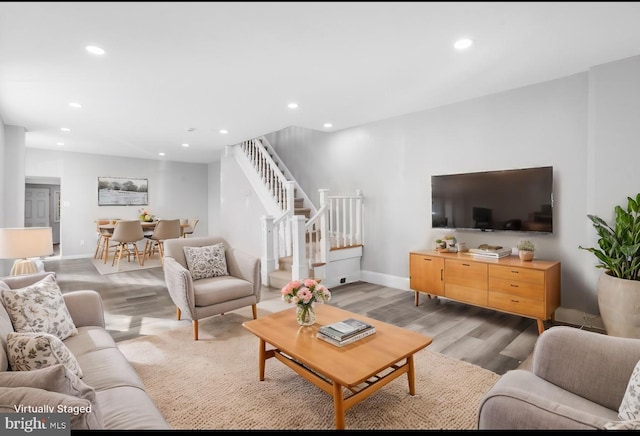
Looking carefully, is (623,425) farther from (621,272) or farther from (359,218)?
(359,218)

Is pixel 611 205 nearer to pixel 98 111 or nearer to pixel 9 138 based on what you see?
pixel 98 111

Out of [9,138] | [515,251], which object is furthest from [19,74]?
[515,251]

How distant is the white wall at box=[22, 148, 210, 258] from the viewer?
6926 millimetres

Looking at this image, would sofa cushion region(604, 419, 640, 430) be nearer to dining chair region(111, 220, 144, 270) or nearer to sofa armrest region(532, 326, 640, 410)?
sofa armrest region(532, 326, 640, 410)

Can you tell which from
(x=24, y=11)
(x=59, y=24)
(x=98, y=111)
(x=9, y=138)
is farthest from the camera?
(x=9, y=138)

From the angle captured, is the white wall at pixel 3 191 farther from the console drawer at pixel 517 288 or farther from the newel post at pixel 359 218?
the console drawer at pixel 517 288

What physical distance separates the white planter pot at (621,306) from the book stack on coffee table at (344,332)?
1948mm

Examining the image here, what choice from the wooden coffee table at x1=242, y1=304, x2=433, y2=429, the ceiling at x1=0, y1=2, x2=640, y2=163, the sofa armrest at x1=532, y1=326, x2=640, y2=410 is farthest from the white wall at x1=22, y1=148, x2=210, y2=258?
the sofa armrest at x1=532, y1=326, x2=640, y2=410

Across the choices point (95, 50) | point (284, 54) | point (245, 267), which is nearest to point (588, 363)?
point (284, 54)

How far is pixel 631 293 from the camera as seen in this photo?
92.5 inches

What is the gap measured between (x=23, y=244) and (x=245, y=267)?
182 cm

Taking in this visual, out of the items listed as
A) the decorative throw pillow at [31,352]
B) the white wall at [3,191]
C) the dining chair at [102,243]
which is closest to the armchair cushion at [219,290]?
the decorative throw pillow at [31,352]

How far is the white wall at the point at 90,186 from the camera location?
6.93 m

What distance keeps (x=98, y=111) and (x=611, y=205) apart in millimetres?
5553
